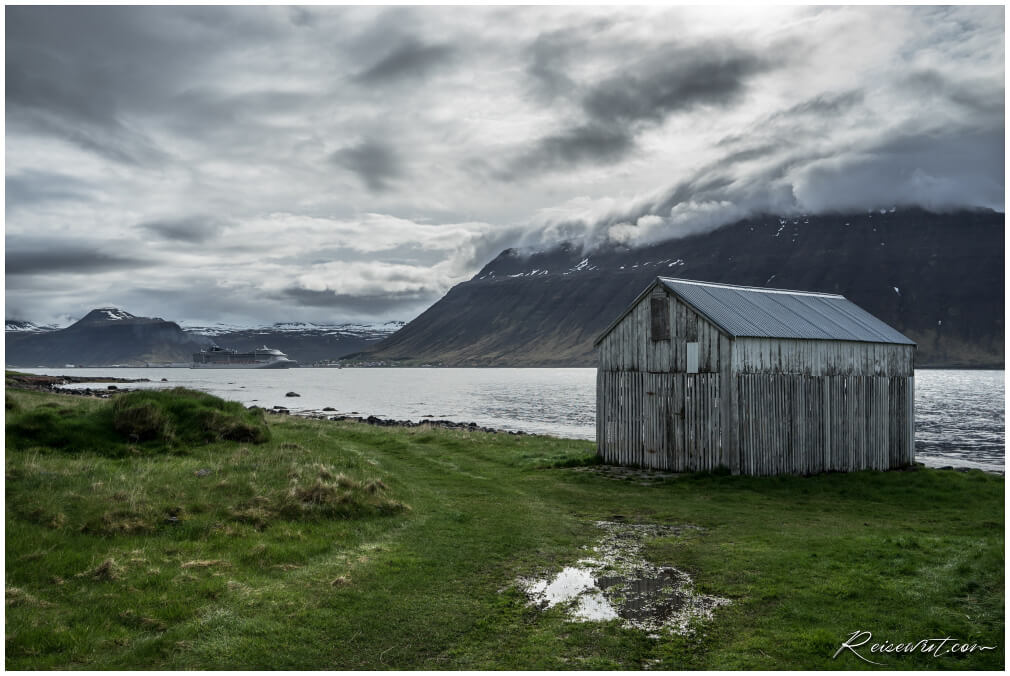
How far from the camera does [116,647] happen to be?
33.6 ft

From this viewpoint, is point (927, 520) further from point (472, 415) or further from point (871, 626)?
point (472, 415)

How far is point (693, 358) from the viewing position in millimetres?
30609

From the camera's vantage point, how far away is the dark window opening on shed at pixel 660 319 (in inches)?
1252

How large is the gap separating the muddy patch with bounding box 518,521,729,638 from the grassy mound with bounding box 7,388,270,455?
55.3 feet

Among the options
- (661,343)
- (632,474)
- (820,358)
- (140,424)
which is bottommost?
(632,474)

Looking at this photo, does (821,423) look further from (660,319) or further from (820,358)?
(660,319)

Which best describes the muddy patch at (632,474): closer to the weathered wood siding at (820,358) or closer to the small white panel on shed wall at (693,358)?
the small white panel on shed wall at (693,358)

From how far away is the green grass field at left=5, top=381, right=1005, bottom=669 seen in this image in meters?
10.5

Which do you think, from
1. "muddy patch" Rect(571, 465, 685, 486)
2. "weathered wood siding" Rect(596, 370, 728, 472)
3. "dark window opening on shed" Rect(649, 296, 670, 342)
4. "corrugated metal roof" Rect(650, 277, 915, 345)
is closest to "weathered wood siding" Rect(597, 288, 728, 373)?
"dark window opening on shed" Rect(649, 296, 670, 342)

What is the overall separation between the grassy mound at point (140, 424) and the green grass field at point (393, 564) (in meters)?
0.12

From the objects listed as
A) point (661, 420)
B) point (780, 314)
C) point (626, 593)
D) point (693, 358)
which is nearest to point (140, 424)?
point (626, 593)

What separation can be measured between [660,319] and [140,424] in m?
22.0

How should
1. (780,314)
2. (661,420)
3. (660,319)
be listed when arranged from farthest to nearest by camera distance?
(780,314)
(660,319)
(661,420)

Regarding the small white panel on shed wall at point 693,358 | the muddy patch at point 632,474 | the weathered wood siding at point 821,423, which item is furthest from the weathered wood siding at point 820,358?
the muddy patch at point 632,474
